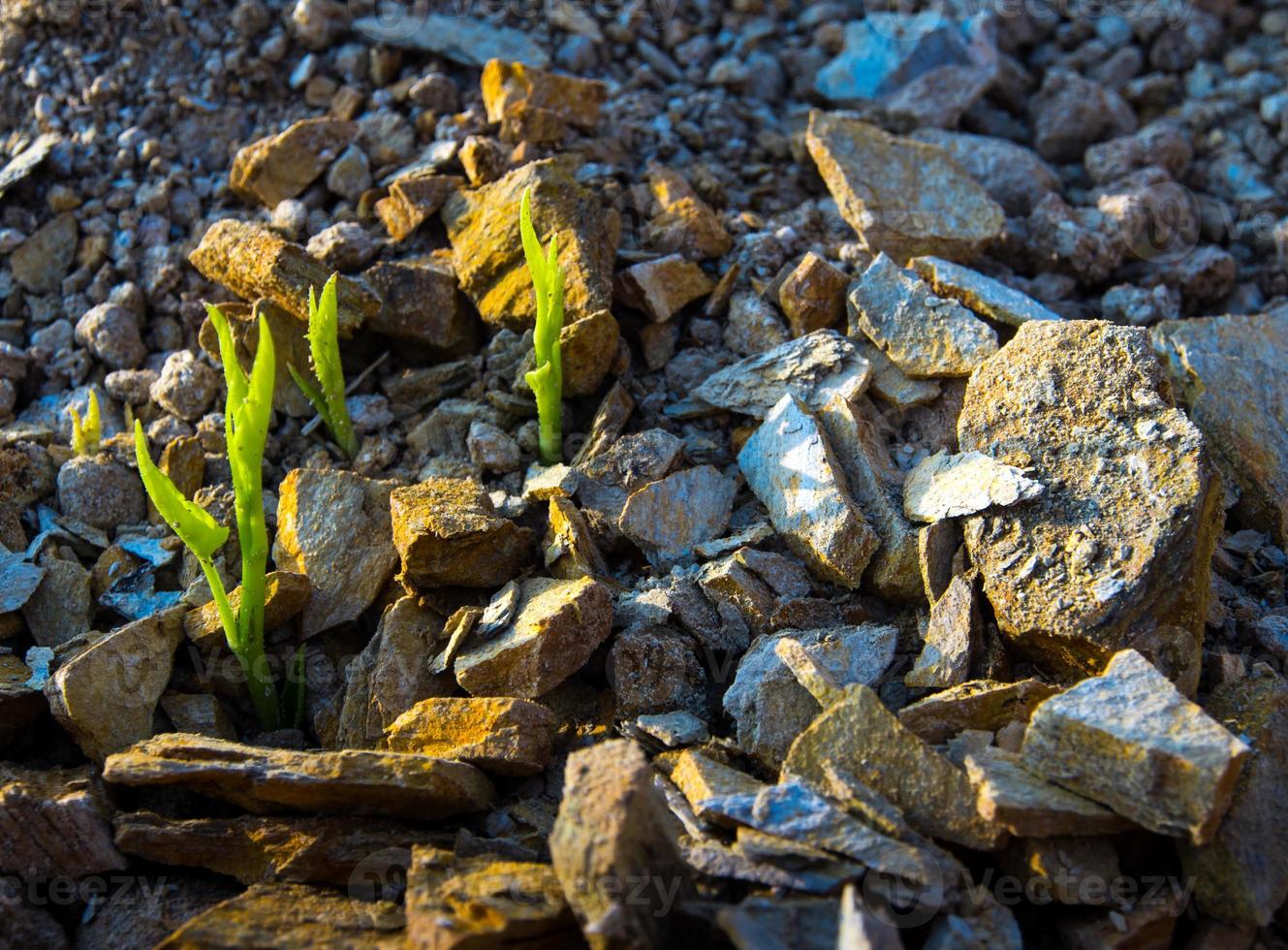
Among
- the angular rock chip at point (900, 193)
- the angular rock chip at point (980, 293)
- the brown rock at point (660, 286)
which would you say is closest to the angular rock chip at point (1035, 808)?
the angular rock chip at point (980, 293)

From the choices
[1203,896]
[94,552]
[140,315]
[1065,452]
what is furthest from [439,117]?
[1203,896]

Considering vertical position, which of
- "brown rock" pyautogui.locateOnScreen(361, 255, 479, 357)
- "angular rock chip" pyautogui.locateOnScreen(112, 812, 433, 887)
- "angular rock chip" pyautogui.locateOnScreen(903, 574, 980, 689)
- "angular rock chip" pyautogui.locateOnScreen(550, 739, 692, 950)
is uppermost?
"brown rock" pyautogui.locateOnScreen(361, 255, 479, 357)

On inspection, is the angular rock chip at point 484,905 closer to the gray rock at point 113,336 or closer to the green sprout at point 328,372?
the green sprout at point 328,372

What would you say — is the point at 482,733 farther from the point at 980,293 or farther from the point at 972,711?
the point at 980,293

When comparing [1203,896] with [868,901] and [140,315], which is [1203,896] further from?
[140,315]

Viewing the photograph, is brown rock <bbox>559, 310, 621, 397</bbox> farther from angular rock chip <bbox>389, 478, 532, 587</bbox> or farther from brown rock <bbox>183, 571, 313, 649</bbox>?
brown rock <bbox>183, 571, 313, 649</bbox>

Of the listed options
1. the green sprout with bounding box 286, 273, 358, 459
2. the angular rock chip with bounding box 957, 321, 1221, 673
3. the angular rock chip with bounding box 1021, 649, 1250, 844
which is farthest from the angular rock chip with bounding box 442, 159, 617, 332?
the angular rock chip with bounding box 1021, 649, 1250, 844
